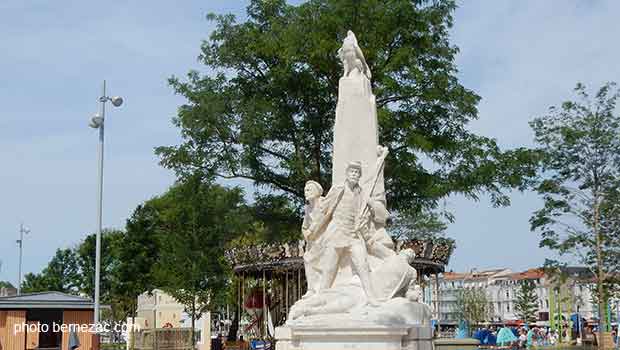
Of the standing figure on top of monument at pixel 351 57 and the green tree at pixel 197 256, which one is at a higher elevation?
the standing figure on top of monument at pixel 351 57

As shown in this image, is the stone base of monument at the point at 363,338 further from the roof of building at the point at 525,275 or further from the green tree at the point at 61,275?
the roof of building at the point at 525,275

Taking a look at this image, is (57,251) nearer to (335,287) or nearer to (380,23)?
(380,23)

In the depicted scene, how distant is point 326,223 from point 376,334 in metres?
2.20

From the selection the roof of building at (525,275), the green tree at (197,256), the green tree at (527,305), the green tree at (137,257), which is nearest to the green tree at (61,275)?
the green tree at (137,257)

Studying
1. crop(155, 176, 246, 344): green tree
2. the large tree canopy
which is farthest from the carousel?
crop(155, 176, 246, 344): green tree

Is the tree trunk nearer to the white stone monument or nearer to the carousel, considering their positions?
the carousel

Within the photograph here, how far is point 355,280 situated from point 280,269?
882 centimetres

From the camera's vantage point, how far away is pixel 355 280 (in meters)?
11.9

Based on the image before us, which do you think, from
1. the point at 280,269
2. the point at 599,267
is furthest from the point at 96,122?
the point at 599,267

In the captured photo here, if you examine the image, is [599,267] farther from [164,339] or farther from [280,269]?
[164,339]

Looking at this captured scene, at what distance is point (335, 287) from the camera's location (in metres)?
12.0

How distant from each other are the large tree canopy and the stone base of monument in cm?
1081

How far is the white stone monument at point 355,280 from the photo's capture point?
433 inches

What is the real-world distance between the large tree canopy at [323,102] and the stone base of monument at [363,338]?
35.5 ft
